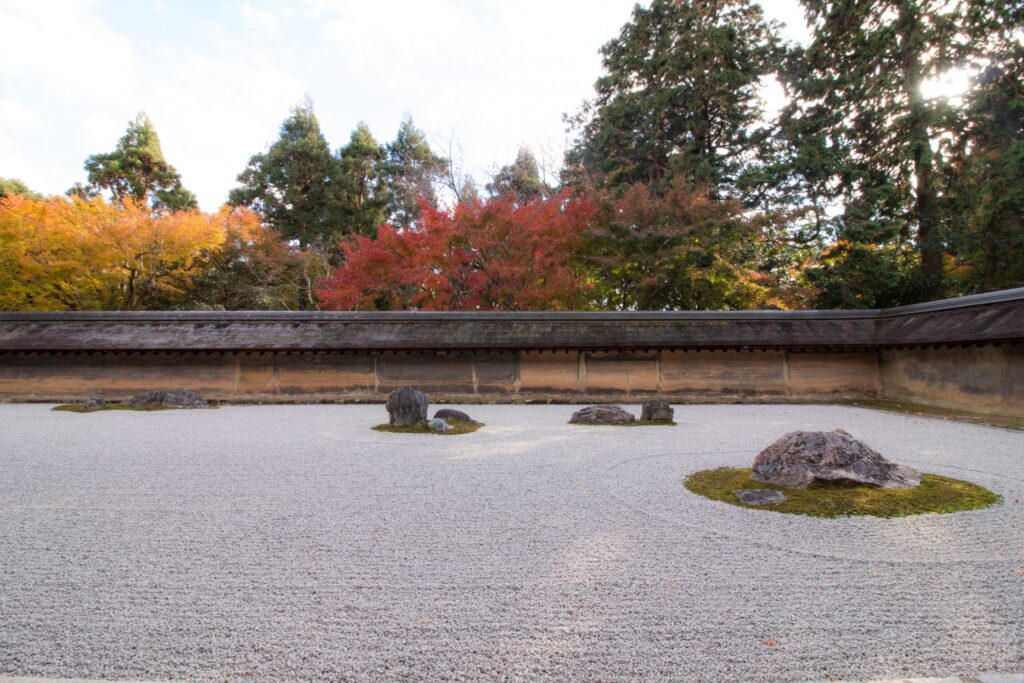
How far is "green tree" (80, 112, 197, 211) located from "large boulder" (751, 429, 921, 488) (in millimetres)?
30120

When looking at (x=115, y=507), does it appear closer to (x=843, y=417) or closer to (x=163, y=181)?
(x=843, y=417)

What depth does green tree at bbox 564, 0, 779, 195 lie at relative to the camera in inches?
752

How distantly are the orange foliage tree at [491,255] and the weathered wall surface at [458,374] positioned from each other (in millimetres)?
3477

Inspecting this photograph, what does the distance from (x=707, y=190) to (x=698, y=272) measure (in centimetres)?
298

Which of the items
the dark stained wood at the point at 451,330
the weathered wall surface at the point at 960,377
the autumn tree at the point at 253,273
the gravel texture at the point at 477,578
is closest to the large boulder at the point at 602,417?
the gravel texture at the point at 477,578

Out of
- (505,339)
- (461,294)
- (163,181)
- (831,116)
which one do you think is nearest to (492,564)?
(505,339)

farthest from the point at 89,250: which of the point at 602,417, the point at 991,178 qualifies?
the point at 991,178

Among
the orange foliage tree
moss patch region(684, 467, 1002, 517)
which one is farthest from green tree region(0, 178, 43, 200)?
moss patch region(684, 467, 1002, 517)

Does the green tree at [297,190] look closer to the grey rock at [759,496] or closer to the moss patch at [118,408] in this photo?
the moss patch at [118,408]

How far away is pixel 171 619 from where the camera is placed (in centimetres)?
239

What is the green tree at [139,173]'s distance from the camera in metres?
26.8

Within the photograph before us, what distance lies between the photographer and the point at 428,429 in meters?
8.16

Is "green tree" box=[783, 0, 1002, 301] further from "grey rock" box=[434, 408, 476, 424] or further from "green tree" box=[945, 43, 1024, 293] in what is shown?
"grey rock" box=[434, 408, 476, 424]

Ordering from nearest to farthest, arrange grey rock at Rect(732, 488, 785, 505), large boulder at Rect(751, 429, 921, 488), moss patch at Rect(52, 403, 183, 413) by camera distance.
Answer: grey rock at Rect(732, 488, 785, 505) < large boulder at Rect(751, 429, 921, 488) < moss patch at Rect(52, 403, 183, 413)
